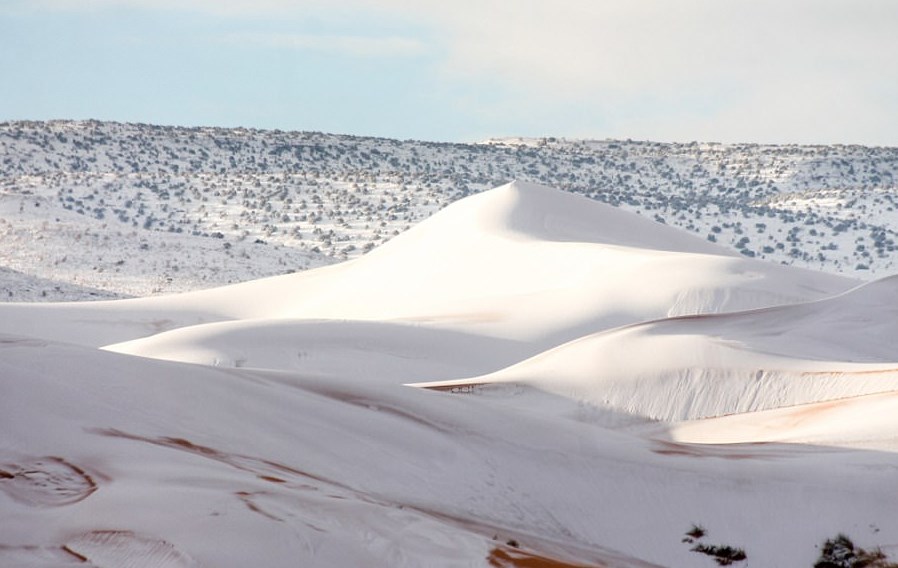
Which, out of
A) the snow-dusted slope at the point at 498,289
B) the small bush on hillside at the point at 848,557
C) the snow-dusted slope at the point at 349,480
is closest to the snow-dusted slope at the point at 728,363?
the snow-dusted slope at the point at 498,289

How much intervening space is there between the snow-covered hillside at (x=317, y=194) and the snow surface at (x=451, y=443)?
12679 mm

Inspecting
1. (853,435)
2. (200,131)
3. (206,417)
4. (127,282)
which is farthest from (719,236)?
(206,417)

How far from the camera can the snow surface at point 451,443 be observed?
13.0 feet

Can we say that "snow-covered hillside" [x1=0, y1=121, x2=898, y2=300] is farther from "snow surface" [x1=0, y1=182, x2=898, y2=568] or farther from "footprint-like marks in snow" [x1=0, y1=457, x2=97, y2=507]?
"footprint-like marks in snow" [x1=0, y1=457, x2=97, y2=507]

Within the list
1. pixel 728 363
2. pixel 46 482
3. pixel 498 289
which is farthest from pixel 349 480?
pixel 498 289

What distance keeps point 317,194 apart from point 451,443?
88.2ft

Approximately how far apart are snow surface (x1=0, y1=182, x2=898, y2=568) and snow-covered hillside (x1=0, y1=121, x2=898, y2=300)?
12679 millimetres

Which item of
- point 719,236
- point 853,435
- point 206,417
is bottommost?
point 206,417

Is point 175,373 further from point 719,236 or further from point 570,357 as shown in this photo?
point 719,236

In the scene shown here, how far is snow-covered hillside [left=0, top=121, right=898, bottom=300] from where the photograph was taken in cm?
2458

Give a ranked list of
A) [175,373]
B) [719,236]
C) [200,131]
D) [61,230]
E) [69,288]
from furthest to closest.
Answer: [200,131]
[719,236]
[61,230]
[69,288]
[175,373]

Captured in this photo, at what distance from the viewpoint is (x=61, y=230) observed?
25.4m

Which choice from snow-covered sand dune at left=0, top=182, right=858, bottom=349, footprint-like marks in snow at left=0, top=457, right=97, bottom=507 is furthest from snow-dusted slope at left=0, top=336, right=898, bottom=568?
snow-covered sand dune at left=0, top=182, right=858, bottom=349

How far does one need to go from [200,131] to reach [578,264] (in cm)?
2815
